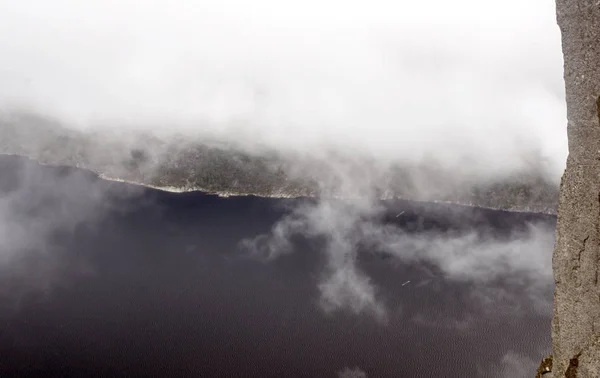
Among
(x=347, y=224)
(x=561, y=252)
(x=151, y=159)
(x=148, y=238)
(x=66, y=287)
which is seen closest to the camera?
(x=561, y=252)

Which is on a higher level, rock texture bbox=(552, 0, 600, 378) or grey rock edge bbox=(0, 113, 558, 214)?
grey rock edge bbox=(0, 113, 558, 214)

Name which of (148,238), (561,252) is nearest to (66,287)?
(148,238)

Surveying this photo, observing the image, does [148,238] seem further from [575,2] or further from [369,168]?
[575,2]

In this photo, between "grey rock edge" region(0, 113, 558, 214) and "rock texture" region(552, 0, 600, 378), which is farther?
"grey rock edge" region(0, 113, 558, 214)

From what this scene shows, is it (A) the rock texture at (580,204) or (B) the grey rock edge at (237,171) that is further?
(B) the grey rock edge at (237,171)

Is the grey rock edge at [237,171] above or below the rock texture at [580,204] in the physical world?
above
